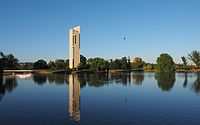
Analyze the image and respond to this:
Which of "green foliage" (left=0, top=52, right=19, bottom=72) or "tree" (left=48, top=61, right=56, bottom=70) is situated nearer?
"green foliage" (left=0, top=52, right=19, bottom=72)

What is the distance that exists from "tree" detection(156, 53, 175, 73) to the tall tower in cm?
4169

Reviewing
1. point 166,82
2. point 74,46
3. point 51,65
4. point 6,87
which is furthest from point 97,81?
point 51,65

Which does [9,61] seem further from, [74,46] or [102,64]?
[102,64]

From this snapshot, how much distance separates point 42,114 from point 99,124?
558 cm

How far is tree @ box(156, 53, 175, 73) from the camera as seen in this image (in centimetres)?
11212

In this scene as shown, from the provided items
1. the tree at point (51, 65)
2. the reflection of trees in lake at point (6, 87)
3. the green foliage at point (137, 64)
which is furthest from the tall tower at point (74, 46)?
the green foliage at point (137, 64)

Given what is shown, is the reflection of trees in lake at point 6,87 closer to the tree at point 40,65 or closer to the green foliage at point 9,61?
the green foliage at point 9,61

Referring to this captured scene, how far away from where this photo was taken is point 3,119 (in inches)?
657

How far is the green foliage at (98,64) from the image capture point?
137125mm

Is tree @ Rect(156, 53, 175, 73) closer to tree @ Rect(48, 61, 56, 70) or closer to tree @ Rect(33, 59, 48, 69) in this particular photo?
tree @ Rect(48, 61, 56, 70)

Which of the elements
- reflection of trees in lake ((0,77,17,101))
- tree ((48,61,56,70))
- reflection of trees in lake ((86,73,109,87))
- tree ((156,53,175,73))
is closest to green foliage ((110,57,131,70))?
tree ((48,61,56,70))

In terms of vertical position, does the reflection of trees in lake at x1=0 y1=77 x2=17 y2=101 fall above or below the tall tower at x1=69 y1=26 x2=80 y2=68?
below

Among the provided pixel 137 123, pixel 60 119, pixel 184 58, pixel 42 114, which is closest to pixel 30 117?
pixel 42 114

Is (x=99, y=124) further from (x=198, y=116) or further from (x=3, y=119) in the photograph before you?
(x=198, y=116)
